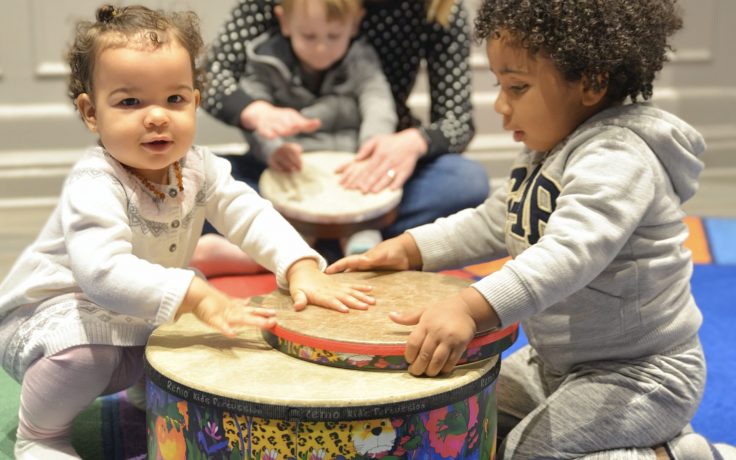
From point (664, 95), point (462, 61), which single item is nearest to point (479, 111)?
point (664, 95)

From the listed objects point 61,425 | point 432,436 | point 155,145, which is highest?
point 155,145

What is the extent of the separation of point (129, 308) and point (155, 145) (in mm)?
217

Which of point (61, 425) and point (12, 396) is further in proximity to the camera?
point (12, 396)

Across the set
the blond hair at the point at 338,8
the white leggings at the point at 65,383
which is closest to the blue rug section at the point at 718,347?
the white leggings at the point at 65,383

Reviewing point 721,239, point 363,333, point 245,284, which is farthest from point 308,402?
point 721,239

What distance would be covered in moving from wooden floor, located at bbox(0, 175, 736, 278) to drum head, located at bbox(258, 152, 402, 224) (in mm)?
784

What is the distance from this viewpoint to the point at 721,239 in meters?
2.61

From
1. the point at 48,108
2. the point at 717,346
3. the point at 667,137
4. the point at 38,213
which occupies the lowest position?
the point at 38,213

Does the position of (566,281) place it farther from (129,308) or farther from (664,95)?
(664,95)

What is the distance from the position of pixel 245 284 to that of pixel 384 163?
44 centimetres

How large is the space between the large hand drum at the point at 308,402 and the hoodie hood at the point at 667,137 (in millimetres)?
301

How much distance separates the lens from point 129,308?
1154mm

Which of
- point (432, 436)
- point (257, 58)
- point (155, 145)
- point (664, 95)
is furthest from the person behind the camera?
point (664, 95)

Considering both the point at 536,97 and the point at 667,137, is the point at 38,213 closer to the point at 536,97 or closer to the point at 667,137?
the point at 536,97
